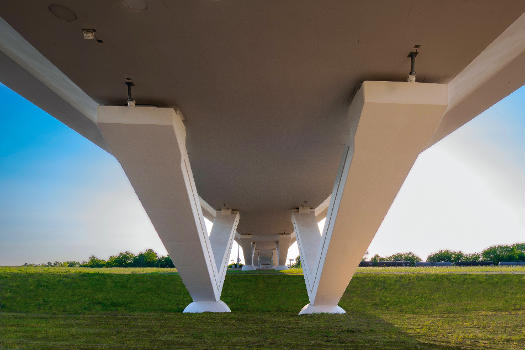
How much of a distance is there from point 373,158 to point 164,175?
16.1 feet

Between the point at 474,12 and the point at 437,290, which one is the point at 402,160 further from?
the point at 437,290

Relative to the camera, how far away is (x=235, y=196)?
61.9ft

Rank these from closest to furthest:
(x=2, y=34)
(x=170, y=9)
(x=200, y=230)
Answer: (x=170, y=9)
(x=2, y=34)
(x=200, y=230)

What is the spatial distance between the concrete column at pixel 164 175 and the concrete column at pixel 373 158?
144 inches

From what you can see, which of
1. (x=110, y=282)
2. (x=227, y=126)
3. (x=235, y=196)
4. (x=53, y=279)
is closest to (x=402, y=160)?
(x=227, y=126)

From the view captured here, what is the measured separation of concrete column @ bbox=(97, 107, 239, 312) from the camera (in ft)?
28.2

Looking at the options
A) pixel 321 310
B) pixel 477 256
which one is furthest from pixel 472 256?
pixel 321 310

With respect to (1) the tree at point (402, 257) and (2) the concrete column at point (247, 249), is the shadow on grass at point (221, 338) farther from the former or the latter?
(1) the tree at point (402, 257)

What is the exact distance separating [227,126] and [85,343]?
613cm

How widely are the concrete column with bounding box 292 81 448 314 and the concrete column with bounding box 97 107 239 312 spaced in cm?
367

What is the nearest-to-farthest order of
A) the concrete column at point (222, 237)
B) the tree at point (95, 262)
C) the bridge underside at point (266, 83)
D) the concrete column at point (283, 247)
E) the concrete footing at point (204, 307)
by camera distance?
the bridge underside at point (266, 83)
the concrete footing at point (204, 307)
the concrete column at point (222, 237)
the concrete column at point (283, 247)
the tree at point (95, 262)

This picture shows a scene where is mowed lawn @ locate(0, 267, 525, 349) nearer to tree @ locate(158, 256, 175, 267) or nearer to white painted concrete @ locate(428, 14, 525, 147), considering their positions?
white painted concrete @ locate(428, 14, 525, 147)

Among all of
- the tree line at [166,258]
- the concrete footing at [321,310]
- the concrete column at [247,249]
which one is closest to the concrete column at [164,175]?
the concrete footing at [321,310]

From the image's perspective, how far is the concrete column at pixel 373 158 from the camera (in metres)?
7.73
